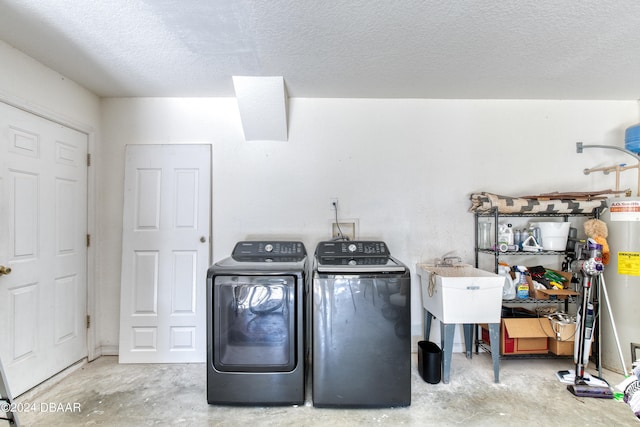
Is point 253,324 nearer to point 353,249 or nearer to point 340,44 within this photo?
point 353,249

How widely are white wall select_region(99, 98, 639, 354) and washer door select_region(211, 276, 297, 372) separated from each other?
85cm

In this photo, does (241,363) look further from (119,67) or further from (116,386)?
(119,67)

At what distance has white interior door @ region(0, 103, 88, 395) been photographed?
1.90 m

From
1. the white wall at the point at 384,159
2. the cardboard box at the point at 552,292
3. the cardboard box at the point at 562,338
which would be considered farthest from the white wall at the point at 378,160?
the cardboard box at the point at 562,338

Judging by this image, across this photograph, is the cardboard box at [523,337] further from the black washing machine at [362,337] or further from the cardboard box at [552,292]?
the black washing machine at [362,337]

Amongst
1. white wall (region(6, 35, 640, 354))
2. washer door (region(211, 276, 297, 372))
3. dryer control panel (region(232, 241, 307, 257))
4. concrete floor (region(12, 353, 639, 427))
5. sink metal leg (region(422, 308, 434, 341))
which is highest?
white wall (region(6, 35, 640, 354))

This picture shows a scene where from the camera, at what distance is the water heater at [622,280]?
225cm

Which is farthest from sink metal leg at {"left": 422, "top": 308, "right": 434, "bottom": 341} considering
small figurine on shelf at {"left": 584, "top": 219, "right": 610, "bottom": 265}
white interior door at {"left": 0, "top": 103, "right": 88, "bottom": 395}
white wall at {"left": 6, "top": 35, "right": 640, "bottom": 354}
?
white interior door at {"left": 0, "top": 103, "right": 88, "bottom": 395}

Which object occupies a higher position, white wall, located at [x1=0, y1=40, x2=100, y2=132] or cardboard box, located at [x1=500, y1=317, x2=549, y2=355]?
white wall, located at [x1=0, y1=40, x2=100, y2=132]

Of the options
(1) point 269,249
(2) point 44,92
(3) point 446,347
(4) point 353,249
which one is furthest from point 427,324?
(2) point 44,92

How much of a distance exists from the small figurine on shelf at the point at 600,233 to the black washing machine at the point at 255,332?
2376mm

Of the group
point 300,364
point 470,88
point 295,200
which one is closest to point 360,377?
point 300,364

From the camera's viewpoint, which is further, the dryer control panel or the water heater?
the dryer control panel

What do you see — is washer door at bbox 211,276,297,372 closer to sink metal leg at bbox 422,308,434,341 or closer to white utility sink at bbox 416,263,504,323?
white utility sink at bbox 416,263,504,323
